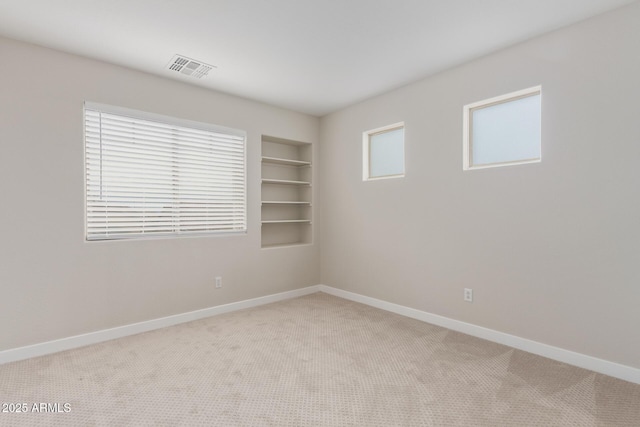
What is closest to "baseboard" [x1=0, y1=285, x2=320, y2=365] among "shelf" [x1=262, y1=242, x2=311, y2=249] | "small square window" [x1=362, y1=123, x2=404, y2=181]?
"shelf" [x1=262, y1=242, x2=311, y2=249]

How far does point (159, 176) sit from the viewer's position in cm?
334

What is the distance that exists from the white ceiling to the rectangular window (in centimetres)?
48

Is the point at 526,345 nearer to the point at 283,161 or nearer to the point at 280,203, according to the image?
the point at 280,203

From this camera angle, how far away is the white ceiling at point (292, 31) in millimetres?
2201

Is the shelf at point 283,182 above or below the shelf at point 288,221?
above

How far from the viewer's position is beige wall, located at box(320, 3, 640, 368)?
2248 mm

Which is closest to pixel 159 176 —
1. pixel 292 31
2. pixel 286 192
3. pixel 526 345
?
pixel 286 192

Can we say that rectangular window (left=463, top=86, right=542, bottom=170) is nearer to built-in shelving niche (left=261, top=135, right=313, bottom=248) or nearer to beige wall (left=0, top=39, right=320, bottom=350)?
built-in shelving niche (left=261, top=135, right=313, bottom=248)

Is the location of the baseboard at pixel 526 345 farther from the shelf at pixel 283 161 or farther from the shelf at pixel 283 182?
the shelf at pixel 283 161

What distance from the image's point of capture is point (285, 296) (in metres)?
4.38

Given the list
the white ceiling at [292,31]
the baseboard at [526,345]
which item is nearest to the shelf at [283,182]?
the white ceiling at [292,31]

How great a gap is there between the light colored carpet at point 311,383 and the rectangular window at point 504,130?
1.71 metres

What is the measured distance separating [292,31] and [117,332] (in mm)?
3175

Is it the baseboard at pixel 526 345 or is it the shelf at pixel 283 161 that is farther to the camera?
the shelf at pixel 283 161
